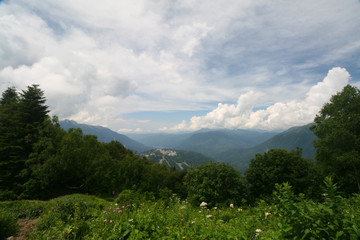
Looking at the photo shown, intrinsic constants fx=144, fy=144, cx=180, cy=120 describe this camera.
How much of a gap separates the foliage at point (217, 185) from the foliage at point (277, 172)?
490cm

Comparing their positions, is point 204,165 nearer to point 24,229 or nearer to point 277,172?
point 277,172

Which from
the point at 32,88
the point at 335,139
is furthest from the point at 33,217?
the point at 32,88

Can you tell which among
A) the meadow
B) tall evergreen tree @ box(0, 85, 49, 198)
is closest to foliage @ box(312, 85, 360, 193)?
the meadow

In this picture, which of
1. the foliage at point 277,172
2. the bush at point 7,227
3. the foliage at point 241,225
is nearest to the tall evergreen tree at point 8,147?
the bush at point 7,227

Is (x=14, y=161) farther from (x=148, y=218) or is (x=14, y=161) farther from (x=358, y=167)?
(x=358, y=167)

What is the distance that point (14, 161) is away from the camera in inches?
856

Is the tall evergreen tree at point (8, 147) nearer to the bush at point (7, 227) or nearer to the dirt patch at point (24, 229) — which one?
the dirt patch at point (24, 229)

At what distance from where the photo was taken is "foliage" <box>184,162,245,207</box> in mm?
14266

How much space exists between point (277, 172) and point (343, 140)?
26.2 feet

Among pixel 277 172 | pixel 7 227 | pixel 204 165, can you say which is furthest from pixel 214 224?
pixel 277 172

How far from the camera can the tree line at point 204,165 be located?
1627 cm

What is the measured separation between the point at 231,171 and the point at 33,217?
656 inches

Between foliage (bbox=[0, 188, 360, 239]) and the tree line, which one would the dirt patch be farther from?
the tree line

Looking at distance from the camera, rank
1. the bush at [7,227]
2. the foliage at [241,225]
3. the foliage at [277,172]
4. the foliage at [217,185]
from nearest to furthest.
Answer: the foliage at [241,225], the bush at [7,227], the foliage at [217,185], the foliage at [277,172]
